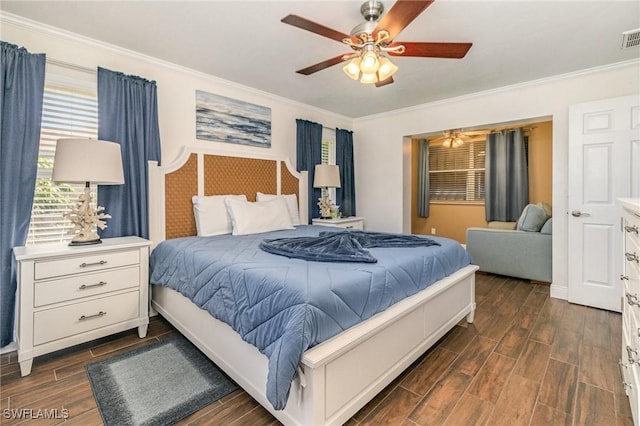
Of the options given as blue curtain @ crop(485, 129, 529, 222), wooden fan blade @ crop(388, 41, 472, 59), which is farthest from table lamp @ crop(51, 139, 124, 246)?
blue curtain @ crop(485, 129, 529, 222)

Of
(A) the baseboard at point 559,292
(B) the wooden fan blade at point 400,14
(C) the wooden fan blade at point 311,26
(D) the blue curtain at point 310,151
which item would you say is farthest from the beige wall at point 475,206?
(C) the wooden fan blade at point 311,26

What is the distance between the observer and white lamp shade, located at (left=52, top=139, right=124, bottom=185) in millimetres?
2137

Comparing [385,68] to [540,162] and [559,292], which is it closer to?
[559,292]

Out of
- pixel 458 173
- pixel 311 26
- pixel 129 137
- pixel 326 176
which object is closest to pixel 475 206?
pixel 458 173

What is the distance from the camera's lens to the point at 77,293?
2127 millimetres

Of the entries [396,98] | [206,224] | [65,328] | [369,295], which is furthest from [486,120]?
[65,328]

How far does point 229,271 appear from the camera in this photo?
179 cm

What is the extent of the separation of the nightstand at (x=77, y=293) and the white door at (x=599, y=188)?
416 centimetres

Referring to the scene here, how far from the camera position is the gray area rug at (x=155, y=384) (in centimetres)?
160

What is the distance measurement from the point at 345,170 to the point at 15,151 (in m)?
3.85

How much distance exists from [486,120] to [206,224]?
357 centimetres

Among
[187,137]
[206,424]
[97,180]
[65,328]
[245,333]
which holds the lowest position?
[206,424]

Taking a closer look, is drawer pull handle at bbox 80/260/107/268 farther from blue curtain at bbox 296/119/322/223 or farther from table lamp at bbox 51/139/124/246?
blue curtain at bbox 296/119/322/223

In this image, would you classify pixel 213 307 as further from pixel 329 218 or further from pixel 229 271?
pixel 329 218
